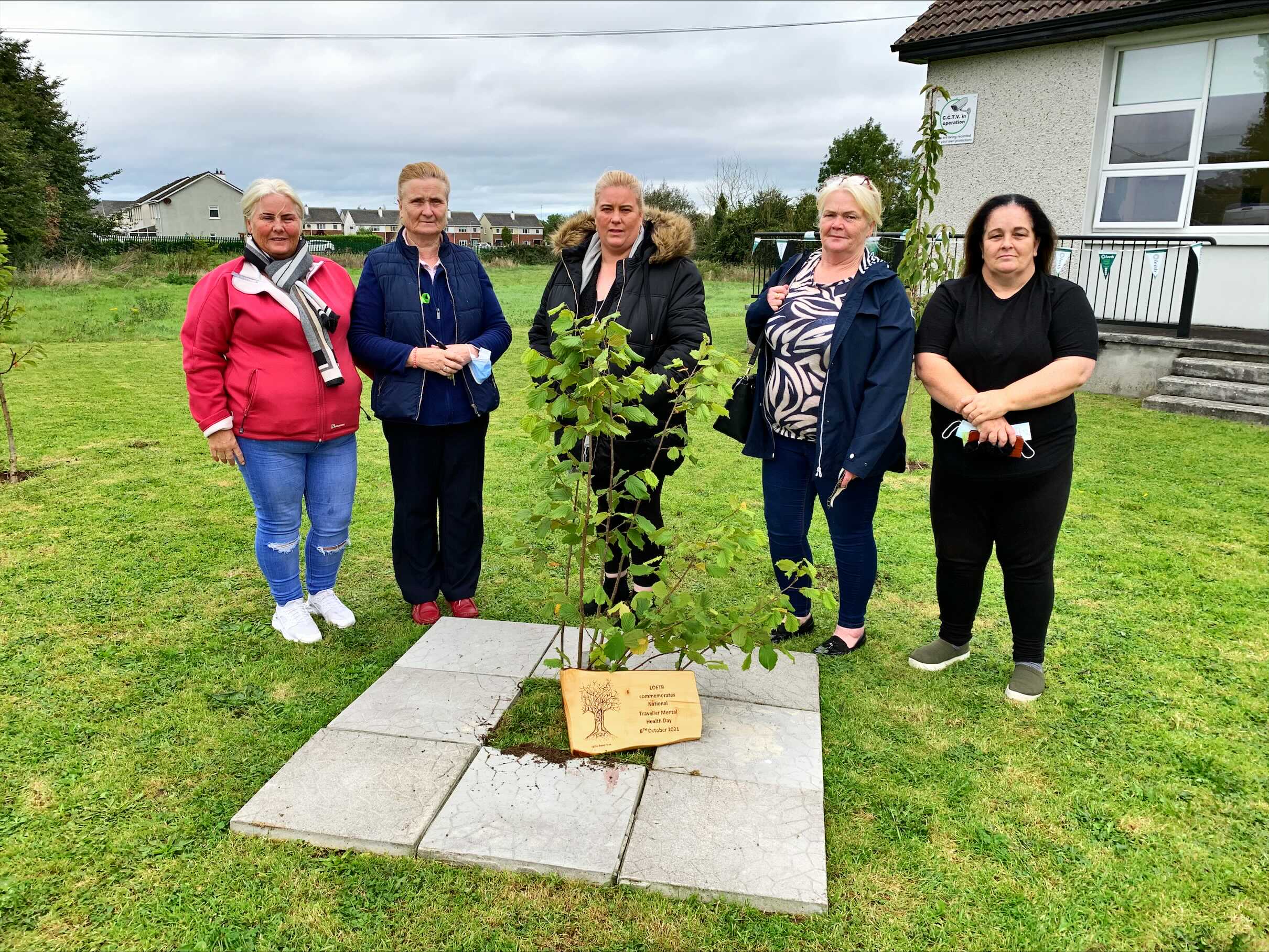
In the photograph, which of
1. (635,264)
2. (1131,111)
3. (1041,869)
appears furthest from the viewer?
(1131,111)

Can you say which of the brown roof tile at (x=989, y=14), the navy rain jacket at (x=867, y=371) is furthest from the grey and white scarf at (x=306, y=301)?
the brown roof tile at (x=989, y=14)

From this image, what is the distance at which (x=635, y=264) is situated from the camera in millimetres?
3666

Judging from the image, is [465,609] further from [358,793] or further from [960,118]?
[960,118]

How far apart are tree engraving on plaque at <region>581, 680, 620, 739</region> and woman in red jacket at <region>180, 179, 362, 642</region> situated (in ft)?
5.31

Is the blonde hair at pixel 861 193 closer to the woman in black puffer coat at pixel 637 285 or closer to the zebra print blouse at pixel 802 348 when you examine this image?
the zebra print blouse at pixel 802 348

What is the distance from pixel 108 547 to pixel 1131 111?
11418 millimetres

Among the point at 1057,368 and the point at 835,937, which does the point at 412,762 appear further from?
the point at 1057,368

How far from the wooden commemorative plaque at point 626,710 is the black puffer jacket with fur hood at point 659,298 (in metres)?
1.07

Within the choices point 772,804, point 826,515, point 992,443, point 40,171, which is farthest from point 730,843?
point 40,171

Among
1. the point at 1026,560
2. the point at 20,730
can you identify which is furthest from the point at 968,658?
the point at 20,730

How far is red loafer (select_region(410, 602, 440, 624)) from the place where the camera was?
4.15m

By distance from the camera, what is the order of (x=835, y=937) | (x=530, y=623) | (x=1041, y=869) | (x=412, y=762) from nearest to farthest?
(x=835, y=937) < (x=1041, y=869) < (x=412, y=762) < (x=530, y=623)

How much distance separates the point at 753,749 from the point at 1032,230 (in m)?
2.17

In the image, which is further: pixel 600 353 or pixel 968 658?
pixel 968 658
